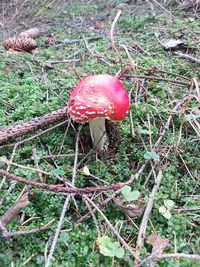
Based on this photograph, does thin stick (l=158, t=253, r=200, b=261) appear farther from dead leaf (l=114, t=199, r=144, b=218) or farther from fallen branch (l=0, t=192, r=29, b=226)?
fallen branch (l=0, t=192, r=29, b=226)

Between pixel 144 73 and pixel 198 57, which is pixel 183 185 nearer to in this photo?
pixel 144 73

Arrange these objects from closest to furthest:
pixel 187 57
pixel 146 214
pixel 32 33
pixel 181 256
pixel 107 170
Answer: pixel 181 256 < pixel 146 214 < pixel 107 170 < pixel 187 57 < pixel 32 33

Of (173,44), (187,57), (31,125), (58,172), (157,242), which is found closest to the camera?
(157,242)

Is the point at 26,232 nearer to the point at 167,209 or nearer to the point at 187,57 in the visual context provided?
the point at 167,209

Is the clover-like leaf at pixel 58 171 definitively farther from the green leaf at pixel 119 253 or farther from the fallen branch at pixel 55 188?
the green leaf at pixel 119 253

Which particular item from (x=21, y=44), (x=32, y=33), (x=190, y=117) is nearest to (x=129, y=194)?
(x=190, y=117)

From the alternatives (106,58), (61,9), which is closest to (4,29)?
(61,9)

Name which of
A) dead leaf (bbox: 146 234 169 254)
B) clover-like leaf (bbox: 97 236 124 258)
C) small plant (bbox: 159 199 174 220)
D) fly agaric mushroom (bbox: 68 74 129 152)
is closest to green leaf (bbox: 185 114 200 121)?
fly agaric mushroom (bbox: 68 74 129 152)

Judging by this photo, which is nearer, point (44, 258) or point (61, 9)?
point (44, 258)
